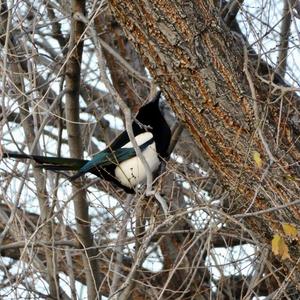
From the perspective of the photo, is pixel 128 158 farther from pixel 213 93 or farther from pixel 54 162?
pixel 213 93

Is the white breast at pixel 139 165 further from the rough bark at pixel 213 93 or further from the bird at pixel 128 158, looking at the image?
the rough bark at pixel 213 93

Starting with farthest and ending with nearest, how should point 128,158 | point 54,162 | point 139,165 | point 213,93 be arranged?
point 128,158 < point 139,165 < point 54,162 < point 213,93

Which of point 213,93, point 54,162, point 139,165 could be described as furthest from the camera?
point 139,165

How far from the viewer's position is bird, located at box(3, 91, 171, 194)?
4.39 metres

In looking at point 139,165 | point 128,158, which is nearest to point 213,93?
point 139,165

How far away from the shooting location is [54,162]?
4344 millimetres

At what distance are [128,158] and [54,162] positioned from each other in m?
0.49

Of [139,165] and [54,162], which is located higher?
[54,162]

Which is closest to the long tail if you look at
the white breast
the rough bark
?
the white breast

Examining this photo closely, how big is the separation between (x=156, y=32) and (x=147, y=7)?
0.37ft

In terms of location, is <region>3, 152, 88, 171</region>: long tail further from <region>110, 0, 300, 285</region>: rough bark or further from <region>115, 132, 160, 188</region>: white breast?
<region>110, 0, 300, 285</region>: rough bark

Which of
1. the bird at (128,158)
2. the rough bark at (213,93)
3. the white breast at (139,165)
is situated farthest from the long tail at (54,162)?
the rough bark at (213,93)

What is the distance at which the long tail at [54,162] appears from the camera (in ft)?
13.8

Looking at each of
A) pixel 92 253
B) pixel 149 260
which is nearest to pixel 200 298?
pixel 149 260
